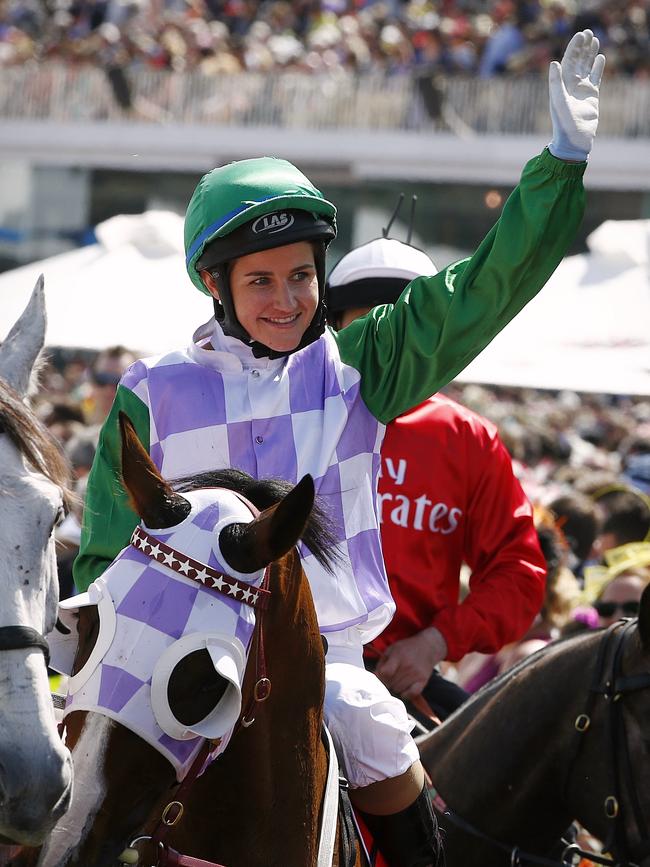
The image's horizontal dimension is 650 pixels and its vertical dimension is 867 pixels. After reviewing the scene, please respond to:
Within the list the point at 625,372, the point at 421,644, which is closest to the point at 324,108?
the point at 625,372

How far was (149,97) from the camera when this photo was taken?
74.7ft

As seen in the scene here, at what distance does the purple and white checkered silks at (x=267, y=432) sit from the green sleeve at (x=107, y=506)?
3cm

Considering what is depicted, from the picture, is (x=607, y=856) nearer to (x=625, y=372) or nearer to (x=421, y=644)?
(x=421, y=644)

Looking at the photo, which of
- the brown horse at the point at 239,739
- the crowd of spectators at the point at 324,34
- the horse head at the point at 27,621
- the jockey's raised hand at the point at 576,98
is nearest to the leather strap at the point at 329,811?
the brown horse at the point at 239,739

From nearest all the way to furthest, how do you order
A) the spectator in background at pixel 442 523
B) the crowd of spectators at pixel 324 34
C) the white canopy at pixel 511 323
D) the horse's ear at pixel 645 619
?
1. the horse's ear at pixel 645 619
2. the spectator in background at pixel 442 523
3. the white canopy at pixel 511 323
4. the crowd of spectators at pixel 324 34

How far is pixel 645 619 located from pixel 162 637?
1.49m

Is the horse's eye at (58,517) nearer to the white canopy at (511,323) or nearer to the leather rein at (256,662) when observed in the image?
the leather rein at (256,662)

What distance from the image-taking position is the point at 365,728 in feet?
7.73

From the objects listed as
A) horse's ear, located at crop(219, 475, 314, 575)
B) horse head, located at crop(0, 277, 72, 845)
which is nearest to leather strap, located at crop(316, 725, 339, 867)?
horse's ear, located at crop(219, 475, 314, 575)

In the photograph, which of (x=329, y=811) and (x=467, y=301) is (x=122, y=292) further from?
(x=329, y=811)

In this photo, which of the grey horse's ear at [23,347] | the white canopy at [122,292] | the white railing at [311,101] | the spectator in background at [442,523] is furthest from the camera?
the white railing at [311,101]

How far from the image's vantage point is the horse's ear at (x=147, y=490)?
2000 millimetres

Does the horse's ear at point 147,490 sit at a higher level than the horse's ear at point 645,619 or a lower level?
higher

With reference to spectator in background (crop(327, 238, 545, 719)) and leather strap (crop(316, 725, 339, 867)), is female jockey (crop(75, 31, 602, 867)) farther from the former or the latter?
spectator in background (crop(327, 238, 545, 719))
